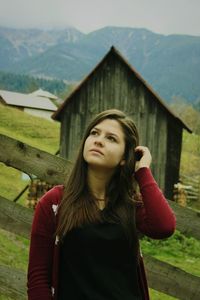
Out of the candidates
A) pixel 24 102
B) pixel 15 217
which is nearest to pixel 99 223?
pixel 15 217

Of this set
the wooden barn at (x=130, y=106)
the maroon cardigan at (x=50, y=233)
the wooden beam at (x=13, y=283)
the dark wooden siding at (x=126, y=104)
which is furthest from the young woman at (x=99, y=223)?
the dark wooden siding at (x=126, y=104)

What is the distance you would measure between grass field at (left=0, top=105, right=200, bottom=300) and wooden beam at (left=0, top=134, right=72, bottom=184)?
2118mm

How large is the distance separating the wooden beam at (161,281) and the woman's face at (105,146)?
1.12 m

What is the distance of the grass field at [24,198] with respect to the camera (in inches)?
332

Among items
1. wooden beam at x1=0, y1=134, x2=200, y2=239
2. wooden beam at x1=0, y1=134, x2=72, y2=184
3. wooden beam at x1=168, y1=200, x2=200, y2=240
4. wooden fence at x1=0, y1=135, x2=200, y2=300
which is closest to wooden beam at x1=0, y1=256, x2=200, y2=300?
wooden fence at x1=0, y1=135, x2=200, y2=300

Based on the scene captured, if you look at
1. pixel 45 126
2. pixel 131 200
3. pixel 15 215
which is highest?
pixel 131 200

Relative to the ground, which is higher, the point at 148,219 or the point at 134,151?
the point at 134,151

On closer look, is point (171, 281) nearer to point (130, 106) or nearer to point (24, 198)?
point (130, 106)

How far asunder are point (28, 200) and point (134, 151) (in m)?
12.8

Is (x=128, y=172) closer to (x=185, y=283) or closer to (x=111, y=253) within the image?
(x=111, y=253)

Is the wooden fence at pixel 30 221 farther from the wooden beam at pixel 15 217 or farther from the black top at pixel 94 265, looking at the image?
the black top at pixel 94 265

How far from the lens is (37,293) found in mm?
2428

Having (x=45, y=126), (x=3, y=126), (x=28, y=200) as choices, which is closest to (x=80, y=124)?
(x=28, y=200)

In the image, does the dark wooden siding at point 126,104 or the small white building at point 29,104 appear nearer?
the dark wooden siding at point 126,104
